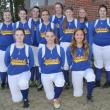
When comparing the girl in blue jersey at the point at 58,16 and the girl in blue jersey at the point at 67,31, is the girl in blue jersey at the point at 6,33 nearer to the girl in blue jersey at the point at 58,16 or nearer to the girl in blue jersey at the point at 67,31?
the girl in blue jersey at the point at 58,16

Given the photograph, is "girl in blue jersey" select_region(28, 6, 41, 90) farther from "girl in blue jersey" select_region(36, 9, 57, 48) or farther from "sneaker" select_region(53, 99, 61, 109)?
"sneaker" select_region(53, 99, 61, 109)

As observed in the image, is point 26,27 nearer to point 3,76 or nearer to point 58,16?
point 58,16

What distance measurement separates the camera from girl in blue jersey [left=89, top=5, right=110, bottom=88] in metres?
8.22

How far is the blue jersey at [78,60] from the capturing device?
7.71 meters

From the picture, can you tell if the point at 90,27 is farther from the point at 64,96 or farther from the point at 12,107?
the point at 12,107

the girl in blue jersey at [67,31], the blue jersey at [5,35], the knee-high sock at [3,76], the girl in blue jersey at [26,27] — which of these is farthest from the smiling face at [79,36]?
the knee-high sock at [3,76]

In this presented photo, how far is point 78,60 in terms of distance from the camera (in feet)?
25.4

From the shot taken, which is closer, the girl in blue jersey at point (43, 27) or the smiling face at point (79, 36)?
the smiling face at point (79, 36)

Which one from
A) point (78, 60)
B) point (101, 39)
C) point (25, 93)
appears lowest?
point (25, 93)

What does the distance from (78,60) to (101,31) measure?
0.95 metres

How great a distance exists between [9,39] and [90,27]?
5.94 feet

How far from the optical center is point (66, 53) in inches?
307

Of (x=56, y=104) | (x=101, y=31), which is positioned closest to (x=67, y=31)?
(x=101, y=31)

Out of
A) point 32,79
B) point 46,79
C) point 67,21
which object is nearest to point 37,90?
point 32,79
